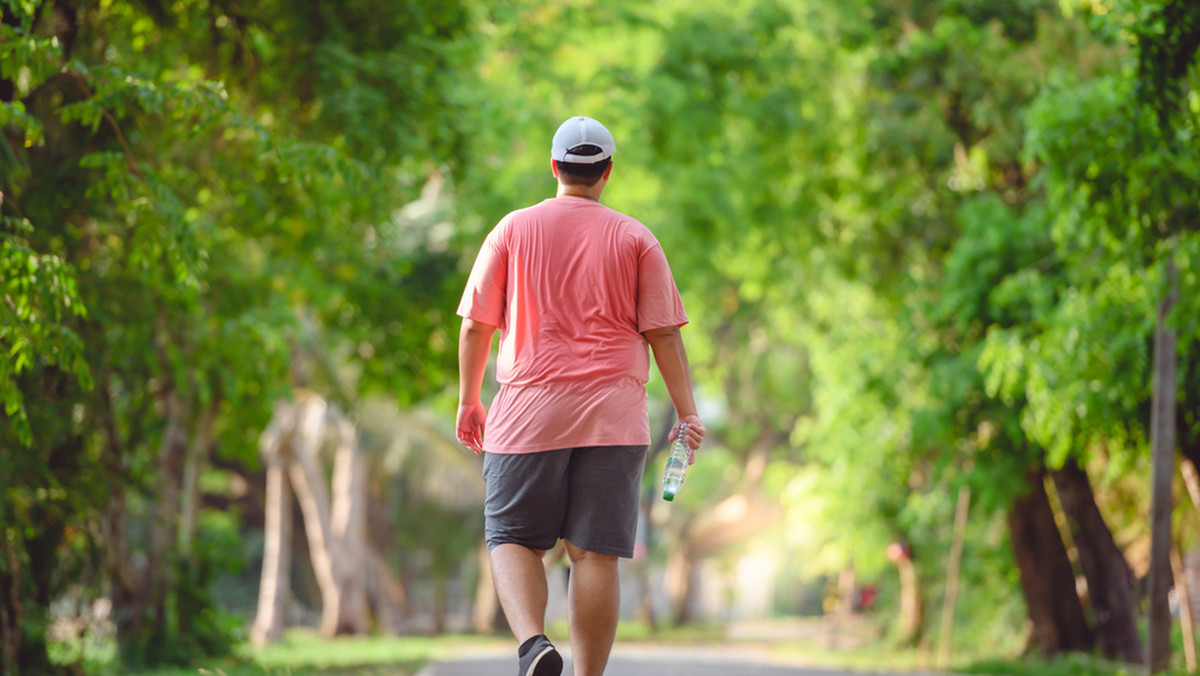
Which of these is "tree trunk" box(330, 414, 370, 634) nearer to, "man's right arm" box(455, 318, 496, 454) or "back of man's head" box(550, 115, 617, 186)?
"man's right arm" box(455, 318, 496, 454)

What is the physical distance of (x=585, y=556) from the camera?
12.6ft

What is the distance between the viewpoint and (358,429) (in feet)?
75.9

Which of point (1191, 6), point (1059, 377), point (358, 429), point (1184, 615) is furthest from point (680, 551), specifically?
point (1191, 6)

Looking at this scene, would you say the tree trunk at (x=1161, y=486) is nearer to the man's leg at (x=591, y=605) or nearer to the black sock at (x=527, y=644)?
the man's leg at (x=591, y=605)

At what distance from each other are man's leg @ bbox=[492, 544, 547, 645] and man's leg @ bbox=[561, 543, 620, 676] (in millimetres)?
98

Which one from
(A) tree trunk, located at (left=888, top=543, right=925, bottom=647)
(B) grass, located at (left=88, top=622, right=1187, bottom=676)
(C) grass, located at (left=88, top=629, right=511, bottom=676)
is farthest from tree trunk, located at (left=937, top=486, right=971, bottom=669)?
(C) grass, located at (left=88, top=629, right=511, bottom=676)

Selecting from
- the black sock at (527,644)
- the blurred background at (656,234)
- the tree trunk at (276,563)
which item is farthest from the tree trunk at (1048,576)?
the black sock at (527,644)

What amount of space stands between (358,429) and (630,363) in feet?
64.9

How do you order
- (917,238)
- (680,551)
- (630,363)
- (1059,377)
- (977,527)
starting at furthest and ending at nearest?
(680,551) → (977,527) → (917,238) → (1059,377) → (630,363)

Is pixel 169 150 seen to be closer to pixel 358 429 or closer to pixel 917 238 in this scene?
pixel 917 238

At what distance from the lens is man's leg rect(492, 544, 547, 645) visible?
3.81 meters

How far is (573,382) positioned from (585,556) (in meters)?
0.53

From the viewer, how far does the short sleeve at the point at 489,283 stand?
13.1 ft

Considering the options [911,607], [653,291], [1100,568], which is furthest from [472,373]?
[911,607]
